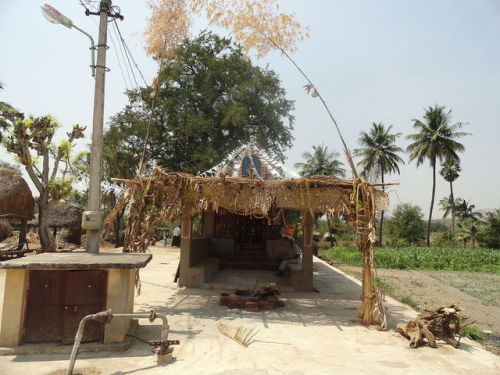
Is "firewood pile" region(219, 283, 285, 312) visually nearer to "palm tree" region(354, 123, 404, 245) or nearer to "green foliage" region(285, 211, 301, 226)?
"green foliage" region(285, 211, 301, 226)

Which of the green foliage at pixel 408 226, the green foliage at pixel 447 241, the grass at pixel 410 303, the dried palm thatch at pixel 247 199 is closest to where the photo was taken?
the dried palm thatch at pixel 247 199

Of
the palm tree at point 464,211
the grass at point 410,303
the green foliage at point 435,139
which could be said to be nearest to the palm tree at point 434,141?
the green foliage at point 435,139

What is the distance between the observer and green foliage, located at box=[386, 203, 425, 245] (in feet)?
125

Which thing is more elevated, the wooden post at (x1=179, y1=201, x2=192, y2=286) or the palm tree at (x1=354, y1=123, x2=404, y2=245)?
the palm tree at (x1=354, y1=123, x2=404, y2=245)

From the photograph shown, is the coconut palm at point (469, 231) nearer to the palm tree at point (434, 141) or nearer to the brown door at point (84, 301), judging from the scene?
the palm tree at point (434, 141)

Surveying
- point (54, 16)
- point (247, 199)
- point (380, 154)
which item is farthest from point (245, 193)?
point (380, 154)

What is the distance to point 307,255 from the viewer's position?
1024cm

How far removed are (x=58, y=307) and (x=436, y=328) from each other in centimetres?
628

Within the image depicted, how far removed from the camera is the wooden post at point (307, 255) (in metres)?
10.1

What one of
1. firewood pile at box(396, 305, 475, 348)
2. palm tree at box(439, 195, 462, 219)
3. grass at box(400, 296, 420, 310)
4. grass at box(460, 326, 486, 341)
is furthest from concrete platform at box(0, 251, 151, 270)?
palm tree at box(439, 195, 462, 219)

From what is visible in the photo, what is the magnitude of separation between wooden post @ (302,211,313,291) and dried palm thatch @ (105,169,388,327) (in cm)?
257

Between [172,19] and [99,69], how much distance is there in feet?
15.9

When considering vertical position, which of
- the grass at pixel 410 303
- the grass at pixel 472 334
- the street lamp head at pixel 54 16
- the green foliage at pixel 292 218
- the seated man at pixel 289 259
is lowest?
the grass at pixel 410 303

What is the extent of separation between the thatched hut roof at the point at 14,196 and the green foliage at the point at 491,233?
3779 centimetres
